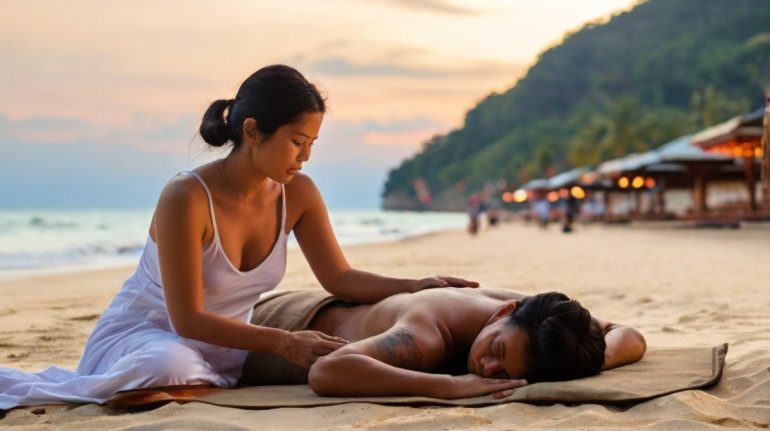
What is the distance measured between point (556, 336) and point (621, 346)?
611 mm

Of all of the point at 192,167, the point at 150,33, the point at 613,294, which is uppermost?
the point at 150,33

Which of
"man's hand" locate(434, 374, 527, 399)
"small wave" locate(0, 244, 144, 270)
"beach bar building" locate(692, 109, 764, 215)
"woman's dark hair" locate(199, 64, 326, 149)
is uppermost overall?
"beach bar building" locate(692, 109, 764, 215)

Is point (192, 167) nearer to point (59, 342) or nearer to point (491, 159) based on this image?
point (59, 342)

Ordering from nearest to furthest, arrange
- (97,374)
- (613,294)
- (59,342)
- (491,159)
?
1. (97,374)
2. (59,342)
3. (613,294)
4. (491,159)

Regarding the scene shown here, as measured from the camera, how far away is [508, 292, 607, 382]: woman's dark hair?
2.58 m

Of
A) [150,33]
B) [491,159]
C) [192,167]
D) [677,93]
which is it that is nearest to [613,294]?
[192,167]

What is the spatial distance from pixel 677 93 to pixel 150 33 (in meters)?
68.6

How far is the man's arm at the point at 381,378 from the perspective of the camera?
2629 millimetres

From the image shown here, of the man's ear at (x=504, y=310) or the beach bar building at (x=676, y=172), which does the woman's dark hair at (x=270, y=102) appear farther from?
the beach bar building at (x=676, y=172)

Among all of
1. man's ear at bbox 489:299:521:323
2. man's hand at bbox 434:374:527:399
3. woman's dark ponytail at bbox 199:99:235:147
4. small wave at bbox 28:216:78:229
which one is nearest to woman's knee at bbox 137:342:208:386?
woman's dark ponytail at bbox 199:99:235:147

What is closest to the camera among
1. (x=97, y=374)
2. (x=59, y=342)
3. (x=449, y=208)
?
(x=97, y=374)

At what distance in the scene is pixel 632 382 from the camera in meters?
2.70

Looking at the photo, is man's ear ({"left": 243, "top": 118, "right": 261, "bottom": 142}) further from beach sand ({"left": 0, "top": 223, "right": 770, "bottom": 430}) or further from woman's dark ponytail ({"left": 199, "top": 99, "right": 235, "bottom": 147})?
beach sand ({"left": 0, "top": 223, "right": 770, "bottom": 430})

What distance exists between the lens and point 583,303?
6.03m
